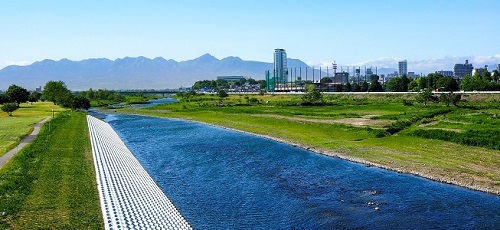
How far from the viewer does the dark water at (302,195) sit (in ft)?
80.8

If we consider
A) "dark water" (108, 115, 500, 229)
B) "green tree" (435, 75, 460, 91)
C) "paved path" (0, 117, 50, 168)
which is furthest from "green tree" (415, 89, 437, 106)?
"paved path" (0, 117, 50, 168)

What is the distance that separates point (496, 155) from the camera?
3872 cm

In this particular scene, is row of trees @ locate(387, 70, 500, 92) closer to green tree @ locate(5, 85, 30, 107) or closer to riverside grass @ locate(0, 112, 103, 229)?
green tree @ locate(5, 85, 30, 107)

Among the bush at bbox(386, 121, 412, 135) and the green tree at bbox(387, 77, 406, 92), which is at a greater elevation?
the green tree at bbox(387, 77, 406, 92)

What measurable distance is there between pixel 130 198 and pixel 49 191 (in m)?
4.68

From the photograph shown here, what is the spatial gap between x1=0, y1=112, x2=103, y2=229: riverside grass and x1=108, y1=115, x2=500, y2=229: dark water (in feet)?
17.4

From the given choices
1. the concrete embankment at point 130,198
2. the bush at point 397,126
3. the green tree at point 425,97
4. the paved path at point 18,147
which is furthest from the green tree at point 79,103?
the bush at point 397,126

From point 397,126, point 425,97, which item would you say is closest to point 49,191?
point 397,126

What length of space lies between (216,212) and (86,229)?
770 centimetres

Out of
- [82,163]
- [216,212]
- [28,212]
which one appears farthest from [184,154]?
[28,212]

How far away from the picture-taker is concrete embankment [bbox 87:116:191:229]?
23.4 m

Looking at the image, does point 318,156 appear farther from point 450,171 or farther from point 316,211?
point 316,211

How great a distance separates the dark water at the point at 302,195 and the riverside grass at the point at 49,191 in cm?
532

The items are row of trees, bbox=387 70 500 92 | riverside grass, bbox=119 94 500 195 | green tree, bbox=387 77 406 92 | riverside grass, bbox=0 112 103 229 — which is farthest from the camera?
green tree, bbox=387 77 406 92
